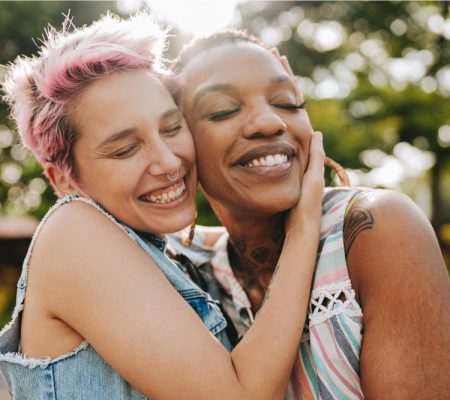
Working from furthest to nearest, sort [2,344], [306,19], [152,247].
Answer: [306,19]
[152,247]
[2,344]

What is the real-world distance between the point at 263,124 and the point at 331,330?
1.01 metres

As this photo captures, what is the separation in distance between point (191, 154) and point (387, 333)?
48.9 inches

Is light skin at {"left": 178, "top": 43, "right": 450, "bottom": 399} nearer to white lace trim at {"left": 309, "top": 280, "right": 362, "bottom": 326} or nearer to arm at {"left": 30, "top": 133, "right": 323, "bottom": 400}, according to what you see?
white lace trim at {"left": 309, "top": 280, "right": 362, "bottom": 326}

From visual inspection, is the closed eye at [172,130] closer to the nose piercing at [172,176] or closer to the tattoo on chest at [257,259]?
the nose piercing at [172,176]

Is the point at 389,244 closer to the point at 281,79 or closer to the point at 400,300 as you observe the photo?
the point at 400,300

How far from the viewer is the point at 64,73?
2309mm

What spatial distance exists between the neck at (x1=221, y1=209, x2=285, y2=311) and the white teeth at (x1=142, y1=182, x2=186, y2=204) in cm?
57

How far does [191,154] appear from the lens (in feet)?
8.61

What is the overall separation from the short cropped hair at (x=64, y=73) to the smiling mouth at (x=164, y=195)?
1.14 feet

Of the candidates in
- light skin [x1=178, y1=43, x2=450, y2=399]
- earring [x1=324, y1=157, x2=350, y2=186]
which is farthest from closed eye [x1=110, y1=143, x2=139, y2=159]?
earring [x1=324, y1=157, x2=350, y2=186]

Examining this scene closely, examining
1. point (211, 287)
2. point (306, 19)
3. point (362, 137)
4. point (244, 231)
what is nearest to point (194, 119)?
point (244, 231)

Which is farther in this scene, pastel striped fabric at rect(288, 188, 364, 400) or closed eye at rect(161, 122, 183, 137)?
closed eye at rect(161, 122, 183, 137)

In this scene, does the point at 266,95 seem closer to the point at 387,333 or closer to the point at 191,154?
the point at 191,154

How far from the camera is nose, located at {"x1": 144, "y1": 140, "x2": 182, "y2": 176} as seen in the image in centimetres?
236
